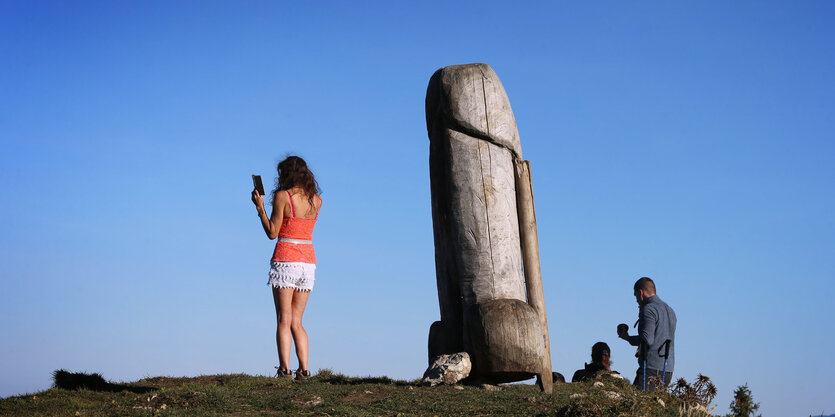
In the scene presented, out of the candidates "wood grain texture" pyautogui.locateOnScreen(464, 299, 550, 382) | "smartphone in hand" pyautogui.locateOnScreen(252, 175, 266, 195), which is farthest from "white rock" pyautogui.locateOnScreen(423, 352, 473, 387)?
"smartphone in hand" pyautogui.locateOnScreen(252, 175, 266, 195)

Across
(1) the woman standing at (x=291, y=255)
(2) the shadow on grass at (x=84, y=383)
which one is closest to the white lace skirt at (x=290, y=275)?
(1) the woman standing at (x=291, y=255)

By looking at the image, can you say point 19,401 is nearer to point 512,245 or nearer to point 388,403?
point 388,403

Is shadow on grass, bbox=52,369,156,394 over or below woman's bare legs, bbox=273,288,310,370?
below

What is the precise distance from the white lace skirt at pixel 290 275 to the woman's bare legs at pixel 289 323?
0.24ft

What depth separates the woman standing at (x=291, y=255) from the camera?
10.1 meters

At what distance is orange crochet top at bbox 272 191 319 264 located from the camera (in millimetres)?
10078

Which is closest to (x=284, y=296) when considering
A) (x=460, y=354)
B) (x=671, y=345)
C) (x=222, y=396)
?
(x=222, y=396)

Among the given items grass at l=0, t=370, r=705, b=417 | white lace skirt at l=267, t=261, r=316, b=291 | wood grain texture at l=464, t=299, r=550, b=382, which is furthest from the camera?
white lace skirt at l=267, t=261, r=316, b=291

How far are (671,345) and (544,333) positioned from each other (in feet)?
8.00

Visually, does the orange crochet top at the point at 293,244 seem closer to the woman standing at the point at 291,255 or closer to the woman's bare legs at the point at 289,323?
the woman standing at the point at 291,255

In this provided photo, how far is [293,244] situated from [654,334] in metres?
4.98

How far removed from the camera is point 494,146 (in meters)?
9.67

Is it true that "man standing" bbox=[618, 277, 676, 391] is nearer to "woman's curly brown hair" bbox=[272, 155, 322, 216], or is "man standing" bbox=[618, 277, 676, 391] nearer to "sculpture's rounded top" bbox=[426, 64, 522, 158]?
"sculpture's rounded top" bbox=[426, 64, 522, 158]

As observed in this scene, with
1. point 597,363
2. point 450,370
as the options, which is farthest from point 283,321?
point 597,363
